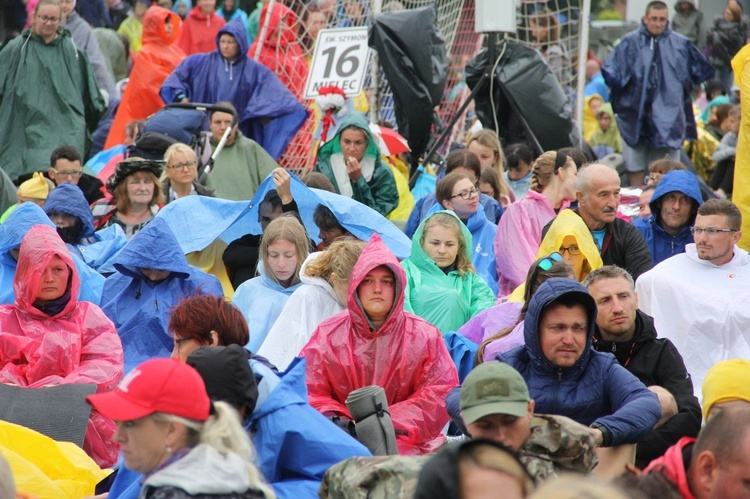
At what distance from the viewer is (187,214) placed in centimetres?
873

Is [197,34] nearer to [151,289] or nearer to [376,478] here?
[151,289]

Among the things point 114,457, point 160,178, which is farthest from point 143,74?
point 114,457

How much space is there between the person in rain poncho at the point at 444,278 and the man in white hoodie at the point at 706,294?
96cm

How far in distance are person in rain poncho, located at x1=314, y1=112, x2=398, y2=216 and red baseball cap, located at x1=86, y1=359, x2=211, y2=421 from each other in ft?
19.5

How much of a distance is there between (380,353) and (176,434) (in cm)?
226

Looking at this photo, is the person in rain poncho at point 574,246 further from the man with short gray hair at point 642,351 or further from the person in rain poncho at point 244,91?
the person in rain poncho at point 244,91

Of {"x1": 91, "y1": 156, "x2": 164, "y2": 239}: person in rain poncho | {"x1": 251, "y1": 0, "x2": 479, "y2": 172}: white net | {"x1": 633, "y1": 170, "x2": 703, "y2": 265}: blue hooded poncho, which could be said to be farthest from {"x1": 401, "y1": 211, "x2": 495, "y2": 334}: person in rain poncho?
{"x1": 251, "y1": 0, "x2": 479, "y2": 172}: white net

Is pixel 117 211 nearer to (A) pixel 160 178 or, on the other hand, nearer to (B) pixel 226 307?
(A) pixel 160 178

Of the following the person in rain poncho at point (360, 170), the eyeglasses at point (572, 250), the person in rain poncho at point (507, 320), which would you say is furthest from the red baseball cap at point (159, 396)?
the person in rain poncho at point (360, 170)

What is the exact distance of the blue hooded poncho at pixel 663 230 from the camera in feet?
27.9

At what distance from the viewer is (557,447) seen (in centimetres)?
445

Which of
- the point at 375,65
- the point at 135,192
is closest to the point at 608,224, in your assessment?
the point at 135,192

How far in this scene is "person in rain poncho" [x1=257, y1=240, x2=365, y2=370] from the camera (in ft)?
22.3

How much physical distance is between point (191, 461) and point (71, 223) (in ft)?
17.7
